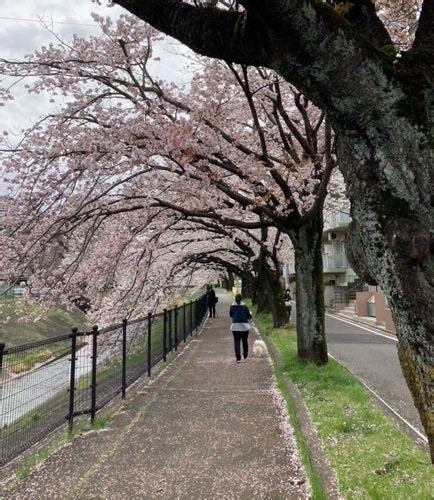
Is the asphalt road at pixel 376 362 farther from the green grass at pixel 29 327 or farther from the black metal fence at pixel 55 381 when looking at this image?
the green grass at pixel 29 327

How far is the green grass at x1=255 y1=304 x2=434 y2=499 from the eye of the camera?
4.10 m

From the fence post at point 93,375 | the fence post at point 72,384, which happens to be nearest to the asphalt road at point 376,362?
the fence post at point 93,375

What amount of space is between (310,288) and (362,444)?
5.24 metres

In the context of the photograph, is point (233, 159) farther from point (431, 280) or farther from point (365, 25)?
point (431, 280)

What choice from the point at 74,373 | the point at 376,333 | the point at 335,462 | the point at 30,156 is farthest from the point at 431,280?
the point at 376,333

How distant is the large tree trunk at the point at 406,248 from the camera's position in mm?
2826

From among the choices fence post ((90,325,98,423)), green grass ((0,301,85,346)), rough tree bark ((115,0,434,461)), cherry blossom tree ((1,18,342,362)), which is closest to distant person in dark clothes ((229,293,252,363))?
cherry blossom tree ((1,18,342,362))

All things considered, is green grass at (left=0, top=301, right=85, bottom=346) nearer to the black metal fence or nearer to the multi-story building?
the black metal fence

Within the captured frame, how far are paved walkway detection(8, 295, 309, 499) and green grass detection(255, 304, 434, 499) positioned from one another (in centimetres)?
46

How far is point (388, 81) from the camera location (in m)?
3.01

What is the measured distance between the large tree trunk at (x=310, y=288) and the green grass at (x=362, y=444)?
140 centimetres

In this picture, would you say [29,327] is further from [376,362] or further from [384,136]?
[384,136]

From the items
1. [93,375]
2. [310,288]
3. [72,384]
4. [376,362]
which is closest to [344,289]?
[376,362]

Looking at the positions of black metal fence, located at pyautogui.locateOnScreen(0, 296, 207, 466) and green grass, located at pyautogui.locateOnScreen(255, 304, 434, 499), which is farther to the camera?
black metal fence, located at pyautogui.locateOnScreen(0, 296, 207, 466)
